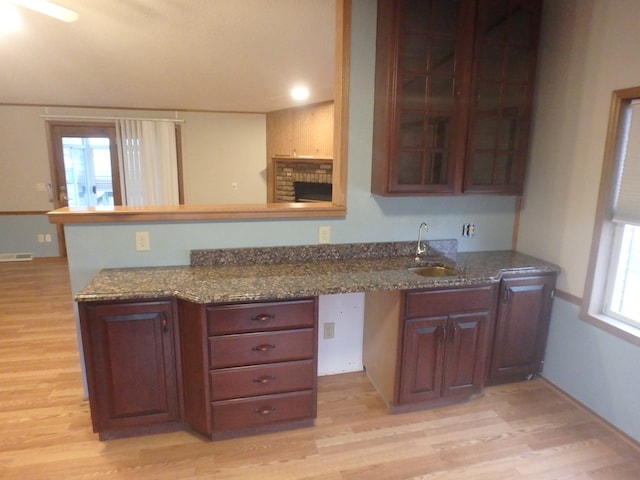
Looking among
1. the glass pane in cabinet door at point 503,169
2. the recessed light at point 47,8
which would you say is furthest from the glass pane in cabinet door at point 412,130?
the recessed light at point 47,8

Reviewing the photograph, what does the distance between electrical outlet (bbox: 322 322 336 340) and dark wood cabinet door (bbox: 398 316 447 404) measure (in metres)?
0.59

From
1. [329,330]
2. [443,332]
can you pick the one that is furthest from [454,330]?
[329,330]

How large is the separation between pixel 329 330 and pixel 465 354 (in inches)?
34.4

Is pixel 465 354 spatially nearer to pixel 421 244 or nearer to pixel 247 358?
pixel 421 244

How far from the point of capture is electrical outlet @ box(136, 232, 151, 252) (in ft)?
7.36

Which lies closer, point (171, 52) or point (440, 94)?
point (440, 94)

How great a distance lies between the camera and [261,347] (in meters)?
2.00

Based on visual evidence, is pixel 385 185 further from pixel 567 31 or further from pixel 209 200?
pixel 209 200

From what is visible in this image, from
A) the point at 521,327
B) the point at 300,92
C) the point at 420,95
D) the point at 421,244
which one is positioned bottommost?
the point at 521,327

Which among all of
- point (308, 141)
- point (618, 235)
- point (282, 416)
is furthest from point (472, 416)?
point (308, 141)

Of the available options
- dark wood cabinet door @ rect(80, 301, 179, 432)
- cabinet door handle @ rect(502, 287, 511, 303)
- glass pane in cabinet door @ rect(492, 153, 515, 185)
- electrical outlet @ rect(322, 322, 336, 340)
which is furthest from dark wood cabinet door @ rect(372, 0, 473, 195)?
dark wood cabinet door @ rect(80, 301, 179, 432)

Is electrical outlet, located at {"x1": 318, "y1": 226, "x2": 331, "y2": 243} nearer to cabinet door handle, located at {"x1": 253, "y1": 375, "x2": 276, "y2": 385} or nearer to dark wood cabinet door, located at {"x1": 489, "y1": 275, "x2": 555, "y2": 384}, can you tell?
cabinet door handle, located at {"x1": 253, "y1": 375, "x2": 276, "y2": 385}

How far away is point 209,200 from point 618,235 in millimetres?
5569

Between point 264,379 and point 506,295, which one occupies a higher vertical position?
point 506,295
